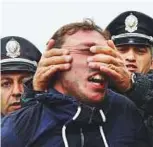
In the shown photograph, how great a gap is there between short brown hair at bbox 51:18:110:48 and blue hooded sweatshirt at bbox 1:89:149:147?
31cm

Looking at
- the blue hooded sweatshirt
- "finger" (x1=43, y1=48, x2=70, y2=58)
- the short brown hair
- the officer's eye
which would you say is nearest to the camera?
the blue hooded sweatshirt

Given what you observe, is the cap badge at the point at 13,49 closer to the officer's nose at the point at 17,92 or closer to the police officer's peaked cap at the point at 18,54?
the police officer's peaked cap at the point at 18,54

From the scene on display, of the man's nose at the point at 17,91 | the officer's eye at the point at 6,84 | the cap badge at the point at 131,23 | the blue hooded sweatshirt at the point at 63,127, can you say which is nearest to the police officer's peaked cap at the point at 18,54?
the officer's eye at the point at 6,84

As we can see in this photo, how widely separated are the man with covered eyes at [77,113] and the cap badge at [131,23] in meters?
1.37

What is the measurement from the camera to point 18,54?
4.57 m

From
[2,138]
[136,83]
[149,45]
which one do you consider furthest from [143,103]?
[149,45]

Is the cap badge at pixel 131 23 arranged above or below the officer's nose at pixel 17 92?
above

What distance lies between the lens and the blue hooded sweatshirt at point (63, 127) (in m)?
2.62

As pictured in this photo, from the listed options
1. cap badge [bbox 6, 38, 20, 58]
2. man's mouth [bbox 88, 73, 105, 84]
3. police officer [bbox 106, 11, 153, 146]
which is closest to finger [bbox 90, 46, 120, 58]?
man's mouth [bbox 88, 73, 105, 84]

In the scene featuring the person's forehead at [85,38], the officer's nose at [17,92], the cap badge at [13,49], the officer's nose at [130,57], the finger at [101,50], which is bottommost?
the officer's nose at [17,92]

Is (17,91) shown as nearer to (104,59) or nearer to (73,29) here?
(73,29)

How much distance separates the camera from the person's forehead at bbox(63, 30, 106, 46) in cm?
279

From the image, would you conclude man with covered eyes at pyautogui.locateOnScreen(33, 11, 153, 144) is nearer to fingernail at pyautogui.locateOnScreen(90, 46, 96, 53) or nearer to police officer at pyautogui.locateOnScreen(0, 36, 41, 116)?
fingernail at pyautogui.locateOnScreen(90, 46, 96, 53)

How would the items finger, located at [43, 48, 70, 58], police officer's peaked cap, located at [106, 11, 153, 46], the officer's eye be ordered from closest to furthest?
finger, located at [43, 48, 70, 58] → police officer's peaked cap, located at [106, 11, 153, 46] → the officer's eye
